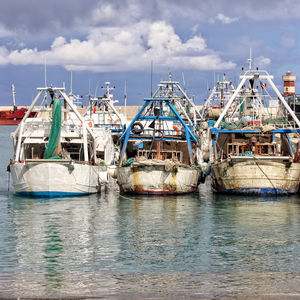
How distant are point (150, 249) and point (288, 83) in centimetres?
6323

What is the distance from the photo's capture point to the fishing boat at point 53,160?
3556 cm

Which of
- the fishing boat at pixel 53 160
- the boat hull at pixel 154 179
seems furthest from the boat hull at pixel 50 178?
the boat hull at pixel 154 179

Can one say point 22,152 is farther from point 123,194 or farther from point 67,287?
point 67,287

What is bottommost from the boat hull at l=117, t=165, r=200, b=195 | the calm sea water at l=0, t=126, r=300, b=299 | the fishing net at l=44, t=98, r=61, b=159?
the calm sea water at l=0, t=126, r=300, b=299

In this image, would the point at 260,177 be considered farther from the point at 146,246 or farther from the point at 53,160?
the point at 146,246

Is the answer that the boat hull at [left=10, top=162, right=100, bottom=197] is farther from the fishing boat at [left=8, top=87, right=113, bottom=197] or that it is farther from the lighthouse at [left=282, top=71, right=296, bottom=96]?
the lighthouse at [left=282, top=71, right=296, bottom=96]

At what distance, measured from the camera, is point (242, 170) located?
118 feet

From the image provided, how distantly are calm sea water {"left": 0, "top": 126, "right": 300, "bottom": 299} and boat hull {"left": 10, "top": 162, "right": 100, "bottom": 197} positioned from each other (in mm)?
1296

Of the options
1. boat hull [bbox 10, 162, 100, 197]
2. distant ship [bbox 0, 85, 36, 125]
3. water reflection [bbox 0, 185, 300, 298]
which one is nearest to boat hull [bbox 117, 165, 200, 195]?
water reflection [bbox 0, 185, 300, 298]

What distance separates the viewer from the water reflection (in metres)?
15.9

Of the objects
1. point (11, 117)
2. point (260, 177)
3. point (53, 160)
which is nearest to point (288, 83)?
point (260, 177)

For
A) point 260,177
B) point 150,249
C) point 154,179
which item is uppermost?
point 260,177

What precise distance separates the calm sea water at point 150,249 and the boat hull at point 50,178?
1296 millimetres

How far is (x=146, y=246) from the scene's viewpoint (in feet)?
70.2
